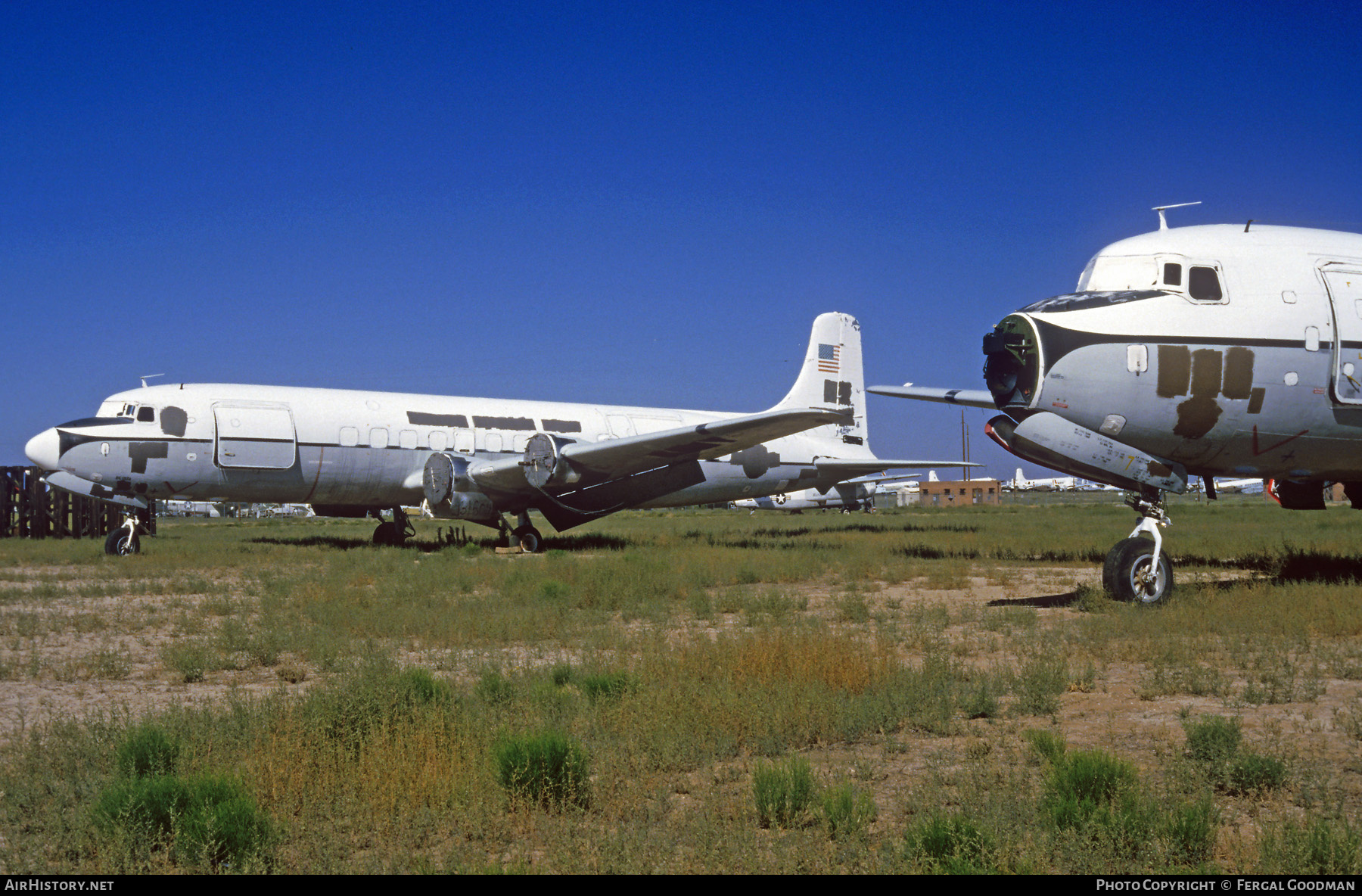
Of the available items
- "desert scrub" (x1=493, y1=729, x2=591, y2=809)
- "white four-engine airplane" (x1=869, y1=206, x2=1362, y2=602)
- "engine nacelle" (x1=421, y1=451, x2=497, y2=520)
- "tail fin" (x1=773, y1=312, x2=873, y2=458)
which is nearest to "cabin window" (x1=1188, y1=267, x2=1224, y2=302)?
"white four-engine airplane" (x1=869, y1=206, x2=1362, y2=602)

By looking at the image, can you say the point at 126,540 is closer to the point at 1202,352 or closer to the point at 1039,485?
the point at 1202,352

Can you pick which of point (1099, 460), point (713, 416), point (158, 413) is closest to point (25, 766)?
point (1099, 460)

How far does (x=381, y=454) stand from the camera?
26.0 m

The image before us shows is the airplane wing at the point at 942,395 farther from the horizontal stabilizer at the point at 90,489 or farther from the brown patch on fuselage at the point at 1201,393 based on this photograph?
the horizontal stabilizer at the point at 90,489

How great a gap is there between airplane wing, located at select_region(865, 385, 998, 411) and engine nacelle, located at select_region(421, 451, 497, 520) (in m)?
10.3

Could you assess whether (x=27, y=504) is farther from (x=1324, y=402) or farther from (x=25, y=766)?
(x=1324, y=402)

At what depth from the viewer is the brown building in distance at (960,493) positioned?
385ft

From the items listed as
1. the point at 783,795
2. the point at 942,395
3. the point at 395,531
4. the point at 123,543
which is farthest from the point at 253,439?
the point at 783,795

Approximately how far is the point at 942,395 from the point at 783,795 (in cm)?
1678

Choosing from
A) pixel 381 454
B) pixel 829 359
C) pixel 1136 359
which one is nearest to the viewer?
pixel 1136 359

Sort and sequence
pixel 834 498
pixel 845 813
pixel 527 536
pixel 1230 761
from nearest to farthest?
pixel 845 813
pixel 1230 761
pixel 527 536
pixel 834 498

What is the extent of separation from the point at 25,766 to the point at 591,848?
12.0 feet

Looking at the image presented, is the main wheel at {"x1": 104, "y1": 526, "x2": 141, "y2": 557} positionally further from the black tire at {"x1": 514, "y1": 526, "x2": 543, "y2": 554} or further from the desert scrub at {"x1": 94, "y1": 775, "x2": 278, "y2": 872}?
the desert scrub at {"x1": 94, "y1": 775, "x2": 278, "y2": 872}

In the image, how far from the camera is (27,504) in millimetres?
38562
